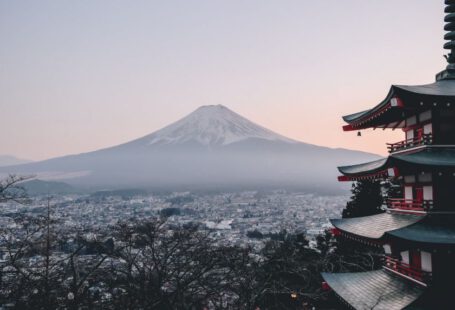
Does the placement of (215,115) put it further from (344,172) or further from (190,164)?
(344,172)

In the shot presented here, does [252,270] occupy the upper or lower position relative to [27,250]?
lower

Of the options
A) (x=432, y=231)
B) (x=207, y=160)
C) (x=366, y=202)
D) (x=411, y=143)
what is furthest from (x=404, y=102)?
(x=207, y=160)

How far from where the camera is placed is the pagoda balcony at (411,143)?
8906mm

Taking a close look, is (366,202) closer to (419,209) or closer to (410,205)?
(410,205)

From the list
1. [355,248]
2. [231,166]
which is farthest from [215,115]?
[355,248]

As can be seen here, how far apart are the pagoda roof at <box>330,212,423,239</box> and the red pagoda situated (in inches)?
1.1

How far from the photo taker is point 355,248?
19.8m

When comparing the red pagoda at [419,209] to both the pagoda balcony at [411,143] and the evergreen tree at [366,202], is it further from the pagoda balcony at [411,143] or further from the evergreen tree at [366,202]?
the evergreen tree at [366,202]

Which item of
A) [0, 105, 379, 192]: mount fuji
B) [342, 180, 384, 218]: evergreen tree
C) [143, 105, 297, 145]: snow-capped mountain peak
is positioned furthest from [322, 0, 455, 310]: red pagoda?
[143, 105, 297, 145]: snow-capped mountain peak

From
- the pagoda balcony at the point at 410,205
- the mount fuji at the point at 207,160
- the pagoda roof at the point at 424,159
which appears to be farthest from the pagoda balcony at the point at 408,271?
the mount fuji at the point at 207,160

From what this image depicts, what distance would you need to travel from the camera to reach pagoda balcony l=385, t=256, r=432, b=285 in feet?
28.5

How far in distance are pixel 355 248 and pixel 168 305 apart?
12.7 metres

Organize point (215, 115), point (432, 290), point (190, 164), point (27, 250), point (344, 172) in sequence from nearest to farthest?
point (432, 290), point (27, 250), point (344, 172), point (190, 164), point (215, 115)

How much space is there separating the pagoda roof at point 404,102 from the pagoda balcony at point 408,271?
314 centimetres
